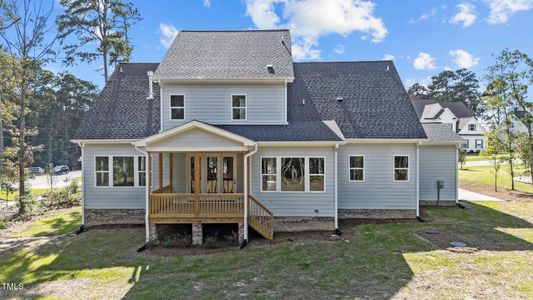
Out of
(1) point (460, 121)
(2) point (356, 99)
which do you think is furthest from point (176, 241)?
(1) point (460, 121)

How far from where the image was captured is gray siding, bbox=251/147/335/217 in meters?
11.4

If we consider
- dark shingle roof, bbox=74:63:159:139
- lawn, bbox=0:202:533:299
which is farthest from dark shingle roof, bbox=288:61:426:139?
dark shingle roof, bbox=74:63:159:139

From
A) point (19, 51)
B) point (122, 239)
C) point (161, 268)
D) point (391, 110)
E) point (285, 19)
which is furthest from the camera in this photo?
point (285, 19)

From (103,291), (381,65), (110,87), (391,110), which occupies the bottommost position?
(103,291)

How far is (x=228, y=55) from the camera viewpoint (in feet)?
45.0

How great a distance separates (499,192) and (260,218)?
1669 centimetres

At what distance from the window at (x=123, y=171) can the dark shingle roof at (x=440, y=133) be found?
13581 mm

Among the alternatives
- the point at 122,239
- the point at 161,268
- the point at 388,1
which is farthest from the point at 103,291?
the point at 388,1

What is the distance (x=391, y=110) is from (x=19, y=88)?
713 inches

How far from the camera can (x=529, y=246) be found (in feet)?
30.2

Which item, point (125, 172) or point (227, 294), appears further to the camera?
point (125, 172)

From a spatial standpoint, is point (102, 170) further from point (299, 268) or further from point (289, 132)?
point (299, 268)

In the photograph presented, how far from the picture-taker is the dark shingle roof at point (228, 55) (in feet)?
40.3

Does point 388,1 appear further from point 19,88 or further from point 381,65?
point 19,88
